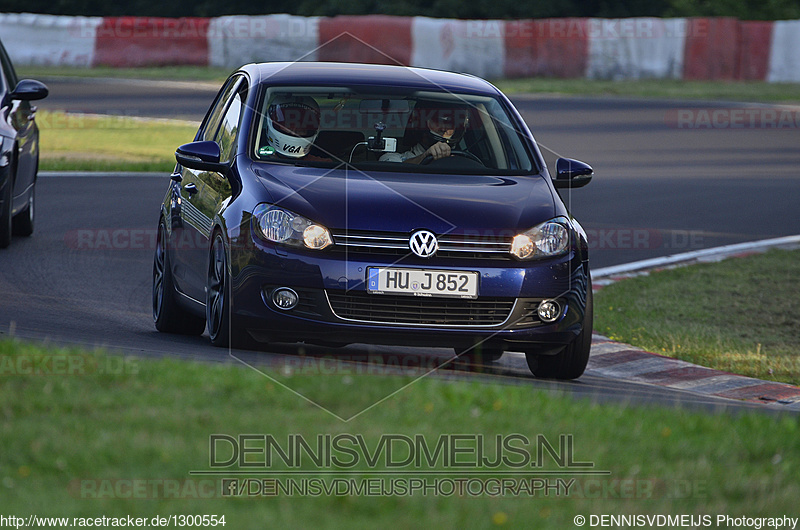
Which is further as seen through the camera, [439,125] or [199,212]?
[439,125]

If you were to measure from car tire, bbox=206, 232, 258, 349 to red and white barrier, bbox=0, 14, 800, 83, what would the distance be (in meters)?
26.4

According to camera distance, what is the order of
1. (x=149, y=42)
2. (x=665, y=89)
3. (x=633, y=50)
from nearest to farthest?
(x=665, y=89)
(x=633, y=50)
(x=149, y=42)

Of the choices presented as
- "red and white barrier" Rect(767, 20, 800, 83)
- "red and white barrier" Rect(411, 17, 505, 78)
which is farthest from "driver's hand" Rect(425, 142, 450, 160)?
"red and white barrier" Rect(767, 20, 800, 83)

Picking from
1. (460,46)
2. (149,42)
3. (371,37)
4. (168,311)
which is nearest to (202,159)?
(168,311)

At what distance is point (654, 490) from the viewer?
4.09 meters

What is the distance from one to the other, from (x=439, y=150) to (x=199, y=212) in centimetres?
138

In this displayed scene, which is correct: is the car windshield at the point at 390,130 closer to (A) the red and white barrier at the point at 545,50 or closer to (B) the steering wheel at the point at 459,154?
(B) the steering wheel at the point at 459,154

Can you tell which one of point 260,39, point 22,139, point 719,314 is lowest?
point 260,39

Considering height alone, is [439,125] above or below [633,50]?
above

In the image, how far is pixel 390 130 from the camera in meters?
7.79

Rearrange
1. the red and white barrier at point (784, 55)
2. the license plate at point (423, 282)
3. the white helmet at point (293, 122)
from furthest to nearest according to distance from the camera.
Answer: the red and white barrier at point (784, 55) < the white helmet at point (293, 122) < the license plate at point (423, 282)

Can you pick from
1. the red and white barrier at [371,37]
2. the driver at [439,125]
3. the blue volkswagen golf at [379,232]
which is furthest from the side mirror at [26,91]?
the red and white barrier at [371,37]

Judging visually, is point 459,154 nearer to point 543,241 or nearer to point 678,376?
point 543,241

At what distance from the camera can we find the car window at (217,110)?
8.11m
